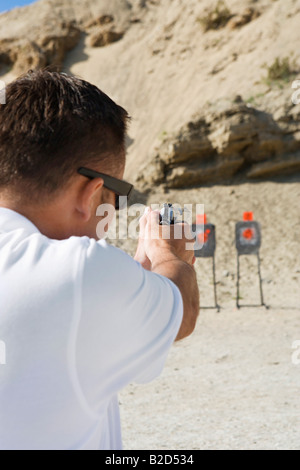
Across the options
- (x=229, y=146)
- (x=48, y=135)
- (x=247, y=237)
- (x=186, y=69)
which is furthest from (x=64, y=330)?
(x=186, y=69)

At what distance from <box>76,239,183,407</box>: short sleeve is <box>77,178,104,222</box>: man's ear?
Answer: 0.42 ft

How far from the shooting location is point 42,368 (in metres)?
0.80

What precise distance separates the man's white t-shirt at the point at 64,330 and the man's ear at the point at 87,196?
139mm

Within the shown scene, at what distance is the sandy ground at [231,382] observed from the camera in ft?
11.8

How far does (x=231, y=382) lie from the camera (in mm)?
4715

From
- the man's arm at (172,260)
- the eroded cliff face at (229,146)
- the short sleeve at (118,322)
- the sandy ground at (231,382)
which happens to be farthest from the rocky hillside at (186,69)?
the short sleeve at (118,322)

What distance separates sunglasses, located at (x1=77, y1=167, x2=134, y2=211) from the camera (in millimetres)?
940

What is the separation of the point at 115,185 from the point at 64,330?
1.08ft

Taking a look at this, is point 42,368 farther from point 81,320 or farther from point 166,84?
point 166,84

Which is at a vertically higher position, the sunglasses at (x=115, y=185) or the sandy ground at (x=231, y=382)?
the sunglasses at (x=115, y=185)

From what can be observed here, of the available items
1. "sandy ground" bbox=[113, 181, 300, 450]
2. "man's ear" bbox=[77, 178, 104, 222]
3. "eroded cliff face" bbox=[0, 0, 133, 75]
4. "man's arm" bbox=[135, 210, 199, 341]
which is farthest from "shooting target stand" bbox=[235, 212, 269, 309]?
"eroded cliff face" bbox=[0, 0, 133, 75]

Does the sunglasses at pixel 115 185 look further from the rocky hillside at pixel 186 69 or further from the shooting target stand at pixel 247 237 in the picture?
the rocky hillside at pixel 186 69

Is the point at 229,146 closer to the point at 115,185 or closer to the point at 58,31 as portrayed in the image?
the point at 115,185

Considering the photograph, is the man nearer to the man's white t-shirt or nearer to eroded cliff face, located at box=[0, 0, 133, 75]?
the man's white t-shirt
